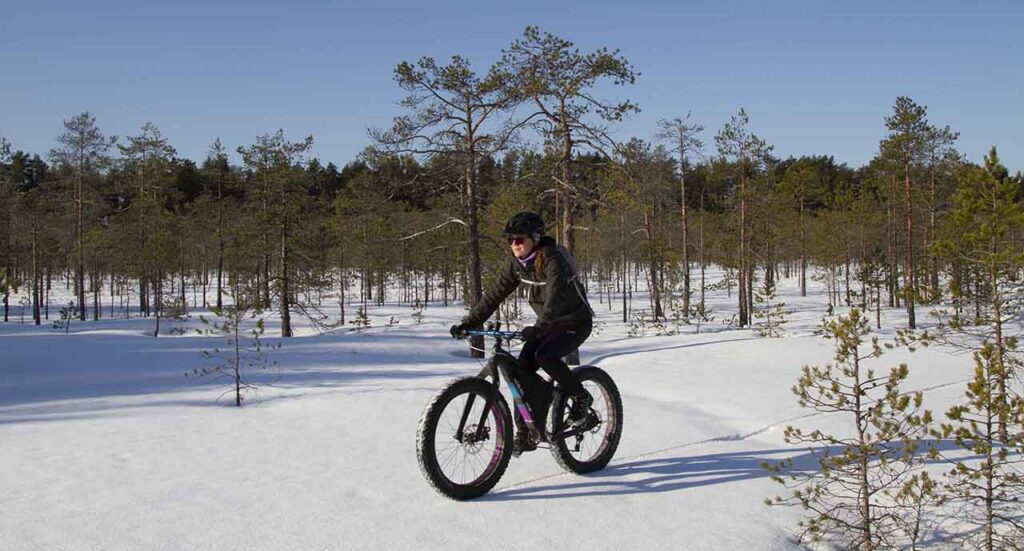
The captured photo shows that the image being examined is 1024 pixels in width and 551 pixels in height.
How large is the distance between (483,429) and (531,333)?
74 centimetres

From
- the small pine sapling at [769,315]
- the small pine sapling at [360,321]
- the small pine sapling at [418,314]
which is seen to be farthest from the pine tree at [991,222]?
the small pine sapling at [418,314]

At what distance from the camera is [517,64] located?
16234 mm

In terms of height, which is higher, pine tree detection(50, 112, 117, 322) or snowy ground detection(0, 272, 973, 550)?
pine tree detection(50, 112, 117, 322)

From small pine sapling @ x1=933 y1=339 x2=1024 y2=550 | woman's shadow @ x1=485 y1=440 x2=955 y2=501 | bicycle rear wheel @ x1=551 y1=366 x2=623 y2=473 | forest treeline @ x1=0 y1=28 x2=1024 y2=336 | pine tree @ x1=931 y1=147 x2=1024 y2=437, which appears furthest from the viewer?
forest treeline @ x1=0 y1=28 x2=1024 y2=336

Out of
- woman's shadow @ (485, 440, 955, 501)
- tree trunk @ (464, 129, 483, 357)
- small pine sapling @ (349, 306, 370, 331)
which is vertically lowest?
small pine sapling @ (349, 306, 370, 331)

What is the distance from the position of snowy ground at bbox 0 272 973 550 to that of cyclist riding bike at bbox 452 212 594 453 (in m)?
0.67

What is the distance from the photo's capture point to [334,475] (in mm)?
4723

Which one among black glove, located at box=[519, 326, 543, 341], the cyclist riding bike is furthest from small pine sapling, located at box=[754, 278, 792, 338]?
black glove, located at box=[519, 326, 543, 341]

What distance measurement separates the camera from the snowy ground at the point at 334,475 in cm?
364

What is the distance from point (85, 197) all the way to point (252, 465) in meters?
40.7

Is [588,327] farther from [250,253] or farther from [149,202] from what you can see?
[149,202]

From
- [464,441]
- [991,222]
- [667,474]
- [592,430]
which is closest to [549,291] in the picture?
Answer: [464,441]

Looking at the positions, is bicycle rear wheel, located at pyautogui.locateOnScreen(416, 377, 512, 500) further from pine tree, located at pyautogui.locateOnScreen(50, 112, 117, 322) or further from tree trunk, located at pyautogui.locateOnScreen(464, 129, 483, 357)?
pine tree, located at pyautogui.locateOnScreen(50, 112, 117, 322)

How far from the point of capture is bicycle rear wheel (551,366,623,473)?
471cm
